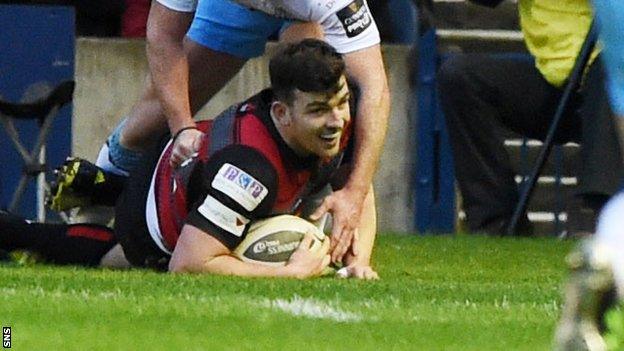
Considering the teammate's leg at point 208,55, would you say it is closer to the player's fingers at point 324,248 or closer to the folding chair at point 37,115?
the player's fingers at point 324,248

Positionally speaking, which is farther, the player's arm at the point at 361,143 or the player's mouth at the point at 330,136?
the player's arm at the point at 361,143

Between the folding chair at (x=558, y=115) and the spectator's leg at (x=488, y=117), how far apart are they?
8 centimetres

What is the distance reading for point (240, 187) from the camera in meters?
6.84

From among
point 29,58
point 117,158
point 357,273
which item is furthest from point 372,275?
point 29,58

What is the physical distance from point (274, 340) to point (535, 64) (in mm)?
4994

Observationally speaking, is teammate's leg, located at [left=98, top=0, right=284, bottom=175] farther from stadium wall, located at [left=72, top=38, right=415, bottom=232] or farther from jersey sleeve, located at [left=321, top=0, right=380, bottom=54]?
stadium wall, located at [left=72, top=38, right=415, bottom=232]

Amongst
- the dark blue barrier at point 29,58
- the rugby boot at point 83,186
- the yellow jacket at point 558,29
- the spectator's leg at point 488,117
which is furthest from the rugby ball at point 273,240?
the dark blue barrier at point 29,58

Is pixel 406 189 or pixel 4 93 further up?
pixel 4 93

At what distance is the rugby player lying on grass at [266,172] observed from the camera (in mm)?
6875

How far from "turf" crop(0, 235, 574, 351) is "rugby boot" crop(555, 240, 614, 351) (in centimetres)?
130

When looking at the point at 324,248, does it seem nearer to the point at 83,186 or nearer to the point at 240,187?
the point at 240,187

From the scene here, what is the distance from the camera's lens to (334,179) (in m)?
7.54

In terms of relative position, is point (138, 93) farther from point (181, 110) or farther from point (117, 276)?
point (117, 276)

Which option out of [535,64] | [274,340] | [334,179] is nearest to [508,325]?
[274,340]
